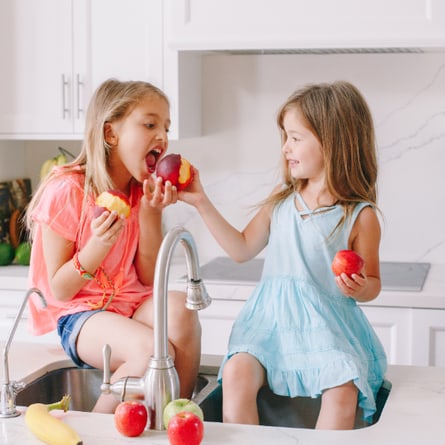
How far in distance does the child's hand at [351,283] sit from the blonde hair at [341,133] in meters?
0.23

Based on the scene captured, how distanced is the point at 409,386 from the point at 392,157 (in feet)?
5.60

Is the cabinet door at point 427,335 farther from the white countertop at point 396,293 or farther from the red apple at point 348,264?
the red apple at point 348,264

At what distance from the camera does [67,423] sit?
152 centimetres

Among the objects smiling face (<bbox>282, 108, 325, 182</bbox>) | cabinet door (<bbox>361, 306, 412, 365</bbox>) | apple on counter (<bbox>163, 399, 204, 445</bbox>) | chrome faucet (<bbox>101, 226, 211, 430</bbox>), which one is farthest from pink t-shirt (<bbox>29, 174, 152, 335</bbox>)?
cabinet door (<bbox>361, 306, 412, 365</bbox>)

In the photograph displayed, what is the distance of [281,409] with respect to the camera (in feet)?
6.25

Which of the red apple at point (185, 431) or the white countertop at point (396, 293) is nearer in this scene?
the red apple at point (185, 431)

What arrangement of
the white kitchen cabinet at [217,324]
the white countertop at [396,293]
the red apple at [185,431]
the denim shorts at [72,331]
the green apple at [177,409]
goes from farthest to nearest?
the white kitchen cabinet at [217,324] → the white countertop at [396,293] → the denim shorts at [72,331] → the green apple at [177,409] → the red apple at [185,431]

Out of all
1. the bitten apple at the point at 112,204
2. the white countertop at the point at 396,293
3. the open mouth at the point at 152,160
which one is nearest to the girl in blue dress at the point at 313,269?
the open mouth at the point at 152,160

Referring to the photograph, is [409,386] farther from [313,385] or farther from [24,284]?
[24,284]

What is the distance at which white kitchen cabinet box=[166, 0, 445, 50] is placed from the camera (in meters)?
2.87

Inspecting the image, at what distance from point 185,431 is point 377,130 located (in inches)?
86.3

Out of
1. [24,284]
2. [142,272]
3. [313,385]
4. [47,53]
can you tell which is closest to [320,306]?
[313,385]

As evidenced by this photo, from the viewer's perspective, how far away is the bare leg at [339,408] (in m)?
1.73

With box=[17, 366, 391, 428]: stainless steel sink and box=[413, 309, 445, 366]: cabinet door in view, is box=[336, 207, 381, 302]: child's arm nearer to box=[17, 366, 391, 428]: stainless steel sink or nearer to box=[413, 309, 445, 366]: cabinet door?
box=[17, 366, 391, 428]: stainless steel sink
